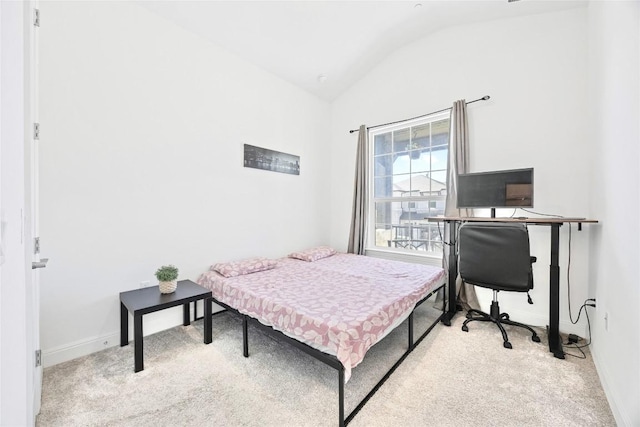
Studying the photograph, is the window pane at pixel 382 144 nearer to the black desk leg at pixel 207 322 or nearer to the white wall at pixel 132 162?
the white wall at pixel 132 162

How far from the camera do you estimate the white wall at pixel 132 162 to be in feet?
6.30

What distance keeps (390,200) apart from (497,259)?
69.0 inches

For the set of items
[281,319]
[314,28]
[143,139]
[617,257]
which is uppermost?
[314,28]

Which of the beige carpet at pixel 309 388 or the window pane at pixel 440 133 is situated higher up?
the window pane at pixel 440 133

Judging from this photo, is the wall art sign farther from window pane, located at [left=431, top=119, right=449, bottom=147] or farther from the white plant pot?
window pane, located at [left=431, top=119, right=449, bottom=147]

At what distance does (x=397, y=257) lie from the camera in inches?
143

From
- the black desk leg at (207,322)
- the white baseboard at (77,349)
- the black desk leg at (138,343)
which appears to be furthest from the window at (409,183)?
the white baseboard at (77,349)

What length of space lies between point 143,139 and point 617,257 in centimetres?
360

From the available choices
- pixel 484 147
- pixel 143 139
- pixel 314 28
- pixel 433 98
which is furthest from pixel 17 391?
pixel 433 98

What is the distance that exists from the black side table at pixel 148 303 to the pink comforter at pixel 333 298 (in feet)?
0.67

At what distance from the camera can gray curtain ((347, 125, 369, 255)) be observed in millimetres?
3820

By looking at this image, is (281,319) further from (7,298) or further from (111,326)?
(111,326)

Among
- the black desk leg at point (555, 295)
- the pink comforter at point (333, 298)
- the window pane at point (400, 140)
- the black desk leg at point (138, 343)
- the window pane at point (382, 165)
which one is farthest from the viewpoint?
the window pane at point (382, 165)

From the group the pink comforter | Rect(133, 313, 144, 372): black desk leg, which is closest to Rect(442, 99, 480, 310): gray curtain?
the pink comforter
